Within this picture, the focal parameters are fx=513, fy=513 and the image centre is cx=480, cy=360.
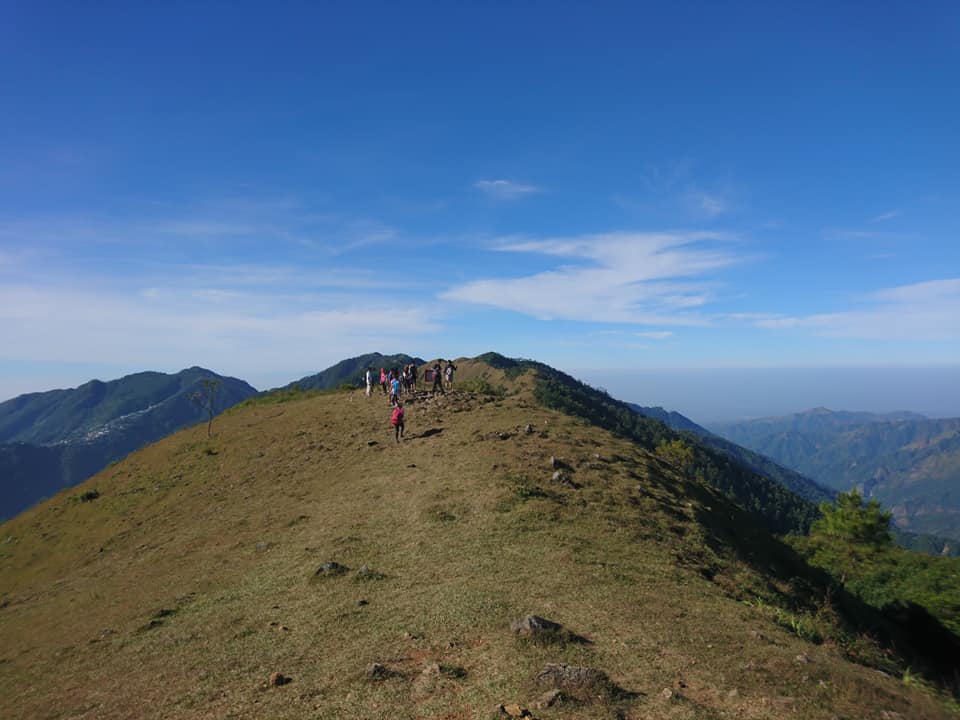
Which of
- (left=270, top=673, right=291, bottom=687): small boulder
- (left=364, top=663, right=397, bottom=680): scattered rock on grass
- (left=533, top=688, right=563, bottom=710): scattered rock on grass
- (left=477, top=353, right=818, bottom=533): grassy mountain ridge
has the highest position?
(left=533, top=688, right=563, bottom=710): scattered rock on grass

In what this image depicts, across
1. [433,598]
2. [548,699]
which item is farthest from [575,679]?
[433,598]

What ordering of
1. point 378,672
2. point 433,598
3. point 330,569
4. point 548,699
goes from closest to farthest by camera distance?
point 548,699
point 378,672
point 433,598
point 330,569

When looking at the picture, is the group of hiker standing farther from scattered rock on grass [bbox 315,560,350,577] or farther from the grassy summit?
scattered rock on grass [bbox 315,560,350,577]

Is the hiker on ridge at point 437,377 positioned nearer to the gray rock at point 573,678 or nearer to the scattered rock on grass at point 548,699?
the gray rock at point 573,678

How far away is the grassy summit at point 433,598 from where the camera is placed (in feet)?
31.3

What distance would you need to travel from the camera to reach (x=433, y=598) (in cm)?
1364

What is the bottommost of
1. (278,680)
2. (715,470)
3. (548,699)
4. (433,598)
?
(715,470)

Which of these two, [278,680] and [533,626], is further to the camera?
[533,626]

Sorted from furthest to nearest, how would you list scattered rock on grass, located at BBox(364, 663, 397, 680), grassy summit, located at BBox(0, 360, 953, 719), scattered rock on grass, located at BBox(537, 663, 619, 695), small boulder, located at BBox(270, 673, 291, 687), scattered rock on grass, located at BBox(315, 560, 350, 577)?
scattered rock on grass, located at BBox(315, 560, 350, 577), small boulder, located at BBox(270, 673, 291, 687), scattered rock on grass, located at BBox(364, 663, 397, 680), grassy summit, located at BBox(0, 360, 953, 719), scattered rock on grass, located at BBox(537, 663, 619, 695)

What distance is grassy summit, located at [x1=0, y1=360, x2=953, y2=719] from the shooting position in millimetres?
9555

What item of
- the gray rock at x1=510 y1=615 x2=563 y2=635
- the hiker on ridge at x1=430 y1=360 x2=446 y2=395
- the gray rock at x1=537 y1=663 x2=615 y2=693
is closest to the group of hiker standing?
the hiker on ridge at x1=430 y1=360 x2=446 y2=395

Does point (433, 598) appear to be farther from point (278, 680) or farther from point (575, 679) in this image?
point (575, 679)

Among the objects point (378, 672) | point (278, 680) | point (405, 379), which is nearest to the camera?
point (378, 672)

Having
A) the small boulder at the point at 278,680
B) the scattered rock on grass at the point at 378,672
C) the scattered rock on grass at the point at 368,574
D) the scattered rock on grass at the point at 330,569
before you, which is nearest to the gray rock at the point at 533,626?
the scattered rock on grass at the point at 378,672
